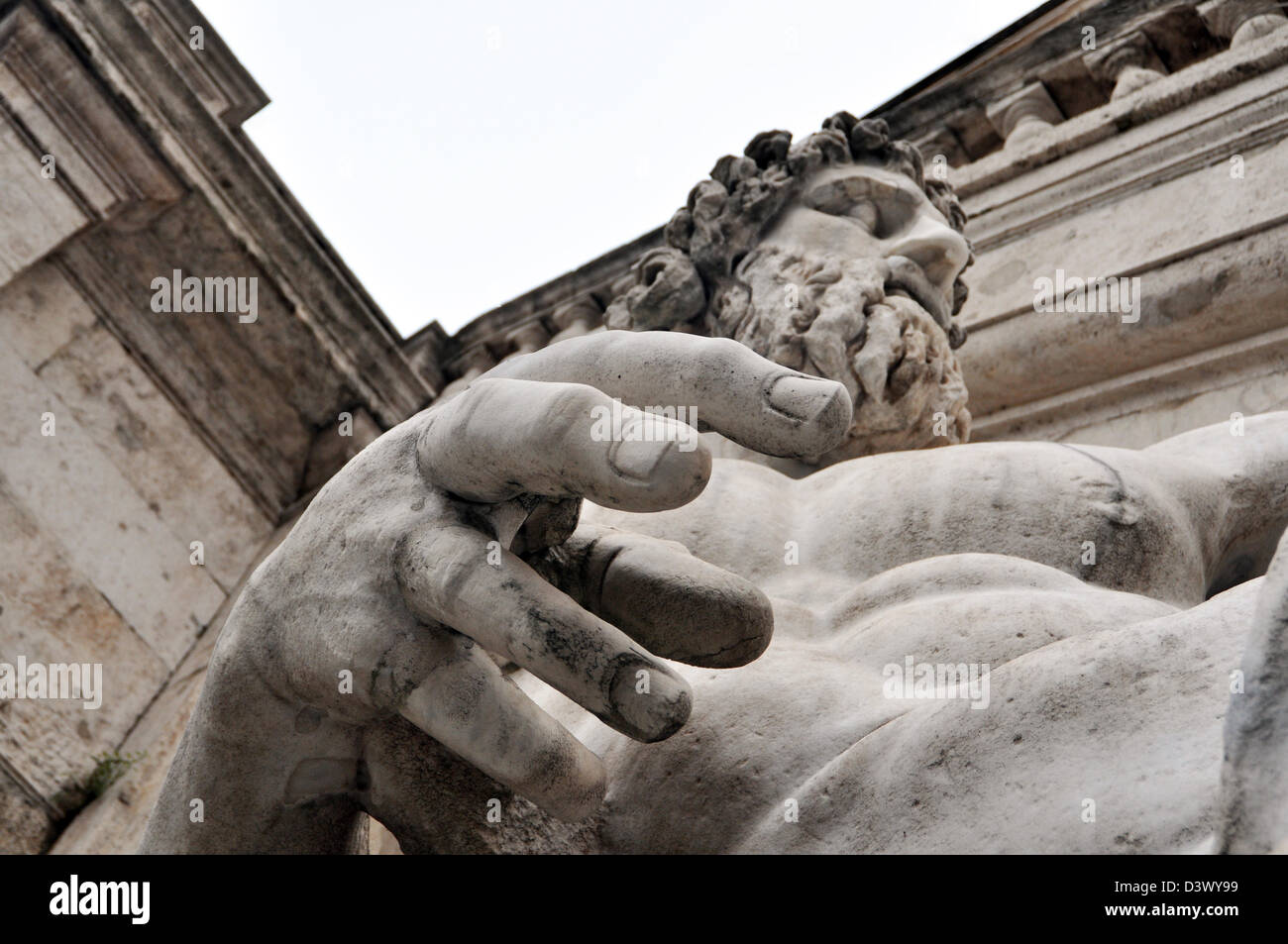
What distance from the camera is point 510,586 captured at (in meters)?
1.54

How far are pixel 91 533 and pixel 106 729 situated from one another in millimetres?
609

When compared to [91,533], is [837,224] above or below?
below

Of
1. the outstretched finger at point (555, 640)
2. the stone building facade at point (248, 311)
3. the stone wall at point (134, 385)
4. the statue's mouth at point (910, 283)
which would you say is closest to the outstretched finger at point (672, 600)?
the outstretched finger at point (555, 640)

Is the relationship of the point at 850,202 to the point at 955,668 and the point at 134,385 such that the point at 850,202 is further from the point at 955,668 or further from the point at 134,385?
the point at 134,385

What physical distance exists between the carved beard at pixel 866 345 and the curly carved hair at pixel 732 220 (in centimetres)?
19

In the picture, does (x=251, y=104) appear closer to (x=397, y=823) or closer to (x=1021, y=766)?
(x=397, y=823)

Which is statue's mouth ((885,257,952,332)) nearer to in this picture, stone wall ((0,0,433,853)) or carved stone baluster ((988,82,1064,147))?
carved stone baluster ((988,82,1064,147))

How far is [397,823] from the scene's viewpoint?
5.95ft

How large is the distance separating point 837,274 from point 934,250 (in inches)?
9.0

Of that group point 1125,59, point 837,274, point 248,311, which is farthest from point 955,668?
point 248,311

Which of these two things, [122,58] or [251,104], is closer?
[122,58]

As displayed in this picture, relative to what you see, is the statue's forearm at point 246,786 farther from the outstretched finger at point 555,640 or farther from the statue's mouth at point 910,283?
the statue's mouth at point 910,283

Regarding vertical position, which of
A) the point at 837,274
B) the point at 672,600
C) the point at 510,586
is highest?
the point at 510,586

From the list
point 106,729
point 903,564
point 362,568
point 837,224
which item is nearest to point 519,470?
point 362,568
